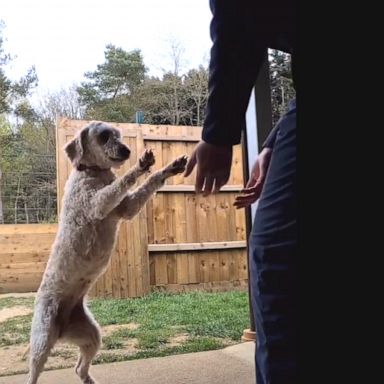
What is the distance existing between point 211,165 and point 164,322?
8.74ft

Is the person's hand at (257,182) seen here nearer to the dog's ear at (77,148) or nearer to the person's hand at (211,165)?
the person's hand at (211,165)

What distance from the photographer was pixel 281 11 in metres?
0.58

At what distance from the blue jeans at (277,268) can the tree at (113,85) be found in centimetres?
281

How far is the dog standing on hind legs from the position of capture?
1.91 m

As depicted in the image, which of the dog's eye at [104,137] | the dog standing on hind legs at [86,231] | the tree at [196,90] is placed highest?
the tree at [196,90]

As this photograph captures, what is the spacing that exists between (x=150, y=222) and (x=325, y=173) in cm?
366

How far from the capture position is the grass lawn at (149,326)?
8.19 feet

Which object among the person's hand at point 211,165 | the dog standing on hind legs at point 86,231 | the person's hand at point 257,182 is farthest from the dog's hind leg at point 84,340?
the person's hand at point 211,165

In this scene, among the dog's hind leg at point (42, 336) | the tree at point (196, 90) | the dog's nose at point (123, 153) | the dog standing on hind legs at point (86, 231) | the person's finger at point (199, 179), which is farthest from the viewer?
the tree at point (196, 90)

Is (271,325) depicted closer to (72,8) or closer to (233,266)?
(72,8)

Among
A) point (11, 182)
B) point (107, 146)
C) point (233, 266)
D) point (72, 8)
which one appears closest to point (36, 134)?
point (11, 182)

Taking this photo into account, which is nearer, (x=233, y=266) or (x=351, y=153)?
(x=351, y=153)

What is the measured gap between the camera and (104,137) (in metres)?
2.11

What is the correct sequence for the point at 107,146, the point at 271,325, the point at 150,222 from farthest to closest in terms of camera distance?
the point at 150,222 → the point at 107,146 → the point at 271,325
